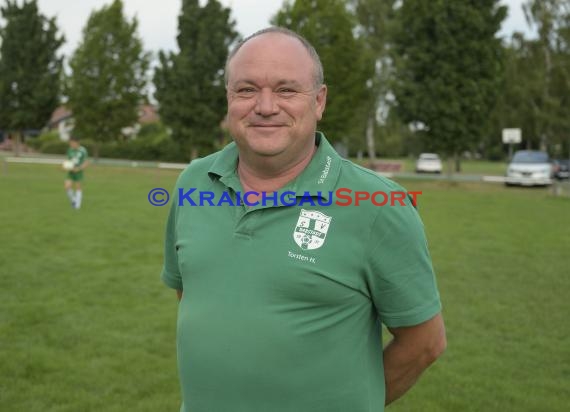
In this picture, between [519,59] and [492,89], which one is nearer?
[492,89]

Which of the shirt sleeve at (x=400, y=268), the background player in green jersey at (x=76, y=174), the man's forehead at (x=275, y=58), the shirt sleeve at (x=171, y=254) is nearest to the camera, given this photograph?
the shirt sleeve at (x=400, y=268)

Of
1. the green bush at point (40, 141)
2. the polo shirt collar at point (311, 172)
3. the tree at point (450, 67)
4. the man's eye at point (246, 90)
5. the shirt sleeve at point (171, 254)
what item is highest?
the tree at point (450, 67)

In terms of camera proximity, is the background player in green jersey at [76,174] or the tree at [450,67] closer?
the background player in green jersey at [76,174]

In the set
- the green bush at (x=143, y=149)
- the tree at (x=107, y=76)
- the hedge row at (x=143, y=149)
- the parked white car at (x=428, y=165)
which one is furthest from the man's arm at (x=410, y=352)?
the hedge row at (x=143, y=149)

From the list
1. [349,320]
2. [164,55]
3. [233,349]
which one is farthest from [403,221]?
[164,55]

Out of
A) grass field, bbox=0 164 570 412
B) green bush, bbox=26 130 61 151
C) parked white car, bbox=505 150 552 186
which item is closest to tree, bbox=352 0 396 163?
parked white car, bbox=505 150 552 186

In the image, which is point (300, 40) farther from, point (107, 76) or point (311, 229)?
point (107, 76)

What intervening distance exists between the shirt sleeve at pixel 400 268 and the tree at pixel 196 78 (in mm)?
35462

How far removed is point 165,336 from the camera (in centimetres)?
591

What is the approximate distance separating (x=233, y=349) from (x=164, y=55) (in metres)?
38.7

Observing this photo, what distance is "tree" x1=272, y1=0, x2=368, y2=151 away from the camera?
110ft

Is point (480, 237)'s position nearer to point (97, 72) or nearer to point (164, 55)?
point (164, 55)

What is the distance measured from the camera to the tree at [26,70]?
44312 millimetres

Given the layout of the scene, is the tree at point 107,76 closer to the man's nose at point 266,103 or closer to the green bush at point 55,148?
the green bush at point 55,148
